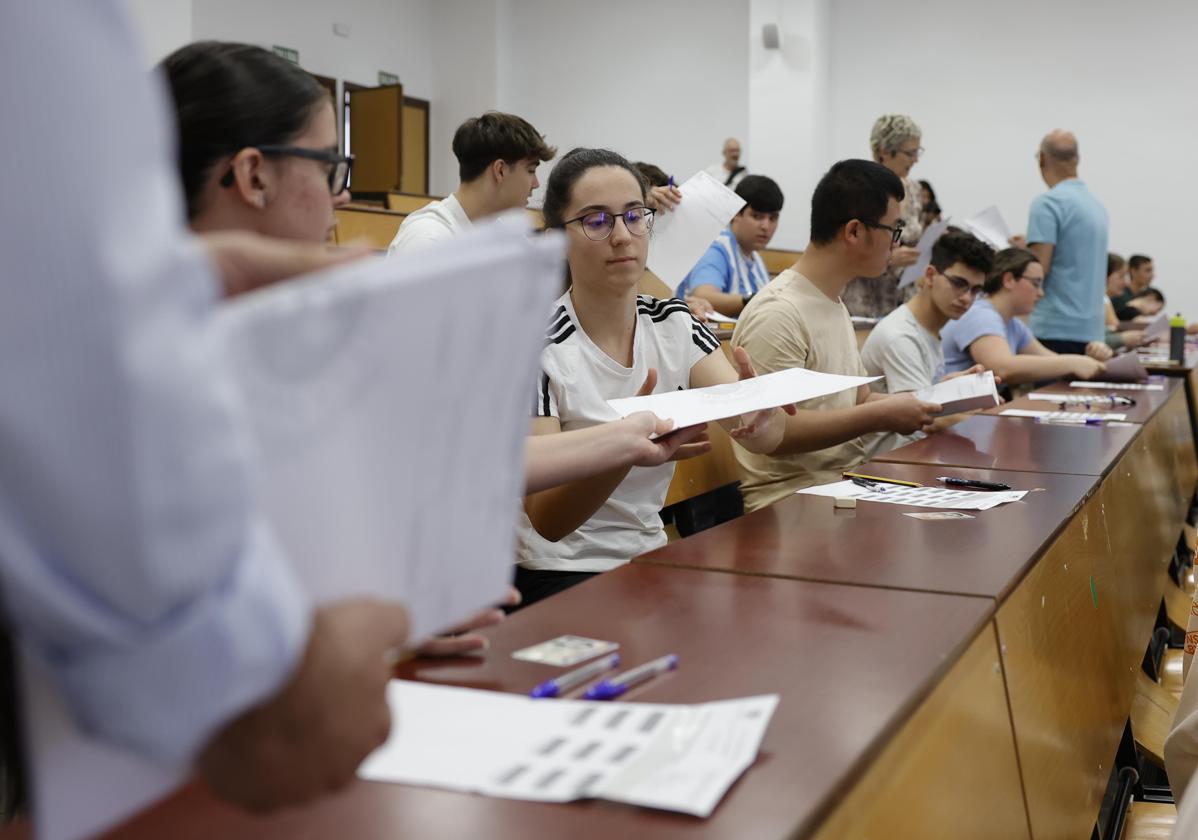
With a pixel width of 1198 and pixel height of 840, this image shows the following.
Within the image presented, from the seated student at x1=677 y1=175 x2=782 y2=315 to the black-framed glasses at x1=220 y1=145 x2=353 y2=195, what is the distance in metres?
3.19

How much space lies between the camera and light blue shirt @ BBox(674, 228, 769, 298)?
4520 mm

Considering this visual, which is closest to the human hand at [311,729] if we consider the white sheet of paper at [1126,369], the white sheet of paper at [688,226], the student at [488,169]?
the student at [488,169]

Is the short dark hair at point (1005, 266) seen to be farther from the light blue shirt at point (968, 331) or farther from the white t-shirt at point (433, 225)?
the white t-shirt at point (433, 225)

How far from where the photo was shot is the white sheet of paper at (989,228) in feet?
12.0

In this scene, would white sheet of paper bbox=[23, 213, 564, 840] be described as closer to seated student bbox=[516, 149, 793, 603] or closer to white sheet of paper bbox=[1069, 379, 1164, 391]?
seated student bbox=[516, 149, 793, 603]

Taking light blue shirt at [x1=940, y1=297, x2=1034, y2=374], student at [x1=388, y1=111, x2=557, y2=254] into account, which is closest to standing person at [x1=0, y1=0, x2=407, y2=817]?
student at [x1=388, y1=111, x2=557, y2=254]

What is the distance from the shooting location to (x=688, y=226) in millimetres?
3186

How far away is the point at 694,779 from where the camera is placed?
752 mm

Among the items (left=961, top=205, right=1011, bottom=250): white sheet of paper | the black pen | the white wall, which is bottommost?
the black pen

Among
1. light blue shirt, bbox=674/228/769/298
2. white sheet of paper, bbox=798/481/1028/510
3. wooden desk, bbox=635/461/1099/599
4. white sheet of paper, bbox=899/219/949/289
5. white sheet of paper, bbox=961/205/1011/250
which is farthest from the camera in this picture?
light blue shirt, bbox=674/228/769/298

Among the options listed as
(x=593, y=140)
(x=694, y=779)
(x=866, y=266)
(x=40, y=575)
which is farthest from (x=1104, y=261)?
(x=593, y=140)

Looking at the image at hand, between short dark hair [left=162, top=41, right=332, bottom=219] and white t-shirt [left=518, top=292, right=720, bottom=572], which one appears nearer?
short dark hair [left=162, top=41, right=332, bottom=219]

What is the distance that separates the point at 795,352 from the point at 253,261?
2132 millimetres

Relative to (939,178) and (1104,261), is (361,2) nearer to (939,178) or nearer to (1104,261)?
(939,178)
